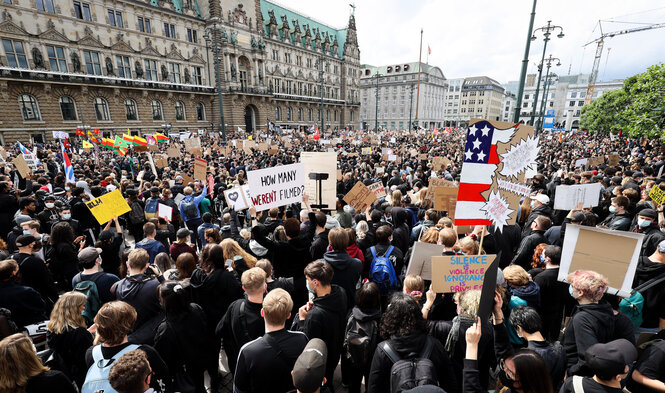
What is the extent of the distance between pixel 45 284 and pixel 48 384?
2.60 meters

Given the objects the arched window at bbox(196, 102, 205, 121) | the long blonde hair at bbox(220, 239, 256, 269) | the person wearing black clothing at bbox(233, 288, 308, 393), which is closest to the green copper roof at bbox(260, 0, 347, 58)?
the arched window at bbox(196, 102, 205, 121)

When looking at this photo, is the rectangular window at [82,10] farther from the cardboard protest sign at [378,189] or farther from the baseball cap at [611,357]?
the baseball cap at [611,357]

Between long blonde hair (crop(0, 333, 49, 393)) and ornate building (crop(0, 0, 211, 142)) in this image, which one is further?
ornate building (crop(0, 0, 211, 142))

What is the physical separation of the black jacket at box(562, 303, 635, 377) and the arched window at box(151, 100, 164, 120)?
4291cm

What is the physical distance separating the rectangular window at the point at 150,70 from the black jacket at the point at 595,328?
43.9 m

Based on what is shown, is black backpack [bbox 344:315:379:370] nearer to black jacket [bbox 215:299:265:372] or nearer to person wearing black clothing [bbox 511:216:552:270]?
black jacket [bbox 215:299:265:372]

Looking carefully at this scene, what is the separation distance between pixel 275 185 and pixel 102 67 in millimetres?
38495

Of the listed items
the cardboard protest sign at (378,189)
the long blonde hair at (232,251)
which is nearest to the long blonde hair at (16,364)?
the long blonde hair at (232,251)

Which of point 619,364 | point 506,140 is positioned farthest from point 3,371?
point 506,140

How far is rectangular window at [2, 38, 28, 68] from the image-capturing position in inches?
1017

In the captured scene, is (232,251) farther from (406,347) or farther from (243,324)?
(406,347)

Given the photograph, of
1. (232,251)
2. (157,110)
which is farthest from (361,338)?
(157,110)

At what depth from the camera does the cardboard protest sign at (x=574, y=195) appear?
219 inches

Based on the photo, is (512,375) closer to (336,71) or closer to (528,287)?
(528,287)
